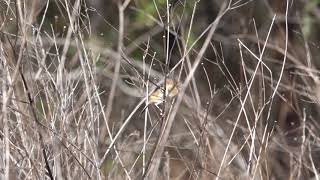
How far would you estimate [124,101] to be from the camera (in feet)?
10.3

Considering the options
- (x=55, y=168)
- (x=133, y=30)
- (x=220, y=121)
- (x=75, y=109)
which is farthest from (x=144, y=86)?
(x=133, y=30)

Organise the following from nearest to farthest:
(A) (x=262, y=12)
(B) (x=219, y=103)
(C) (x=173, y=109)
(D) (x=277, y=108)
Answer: (C) (x=173, y=109), (B) (x=219, y=103), (D) (x=277, y=108), (A) (x=262, y=12)

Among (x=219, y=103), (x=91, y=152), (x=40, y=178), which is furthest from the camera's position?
(x=219, y=103)

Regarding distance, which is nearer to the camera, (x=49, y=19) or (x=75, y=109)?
(x=75, y=109)

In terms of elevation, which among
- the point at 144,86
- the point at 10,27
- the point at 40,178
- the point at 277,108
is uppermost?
the point at 10,27

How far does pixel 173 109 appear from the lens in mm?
1602

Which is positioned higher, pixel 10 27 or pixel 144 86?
pixel 10 27

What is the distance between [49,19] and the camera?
2562 millimetres

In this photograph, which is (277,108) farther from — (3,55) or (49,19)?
(3,55)

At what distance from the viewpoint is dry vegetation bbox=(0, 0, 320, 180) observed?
1685 mm

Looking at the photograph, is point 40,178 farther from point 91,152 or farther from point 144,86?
point 144,86

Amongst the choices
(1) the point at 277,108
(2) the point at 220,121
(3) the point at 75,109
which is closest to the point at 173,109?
(3) the point at 75,109

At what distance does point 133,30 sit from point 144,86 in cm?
165

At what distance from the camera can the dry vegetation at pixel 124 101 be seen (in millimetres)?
1685
